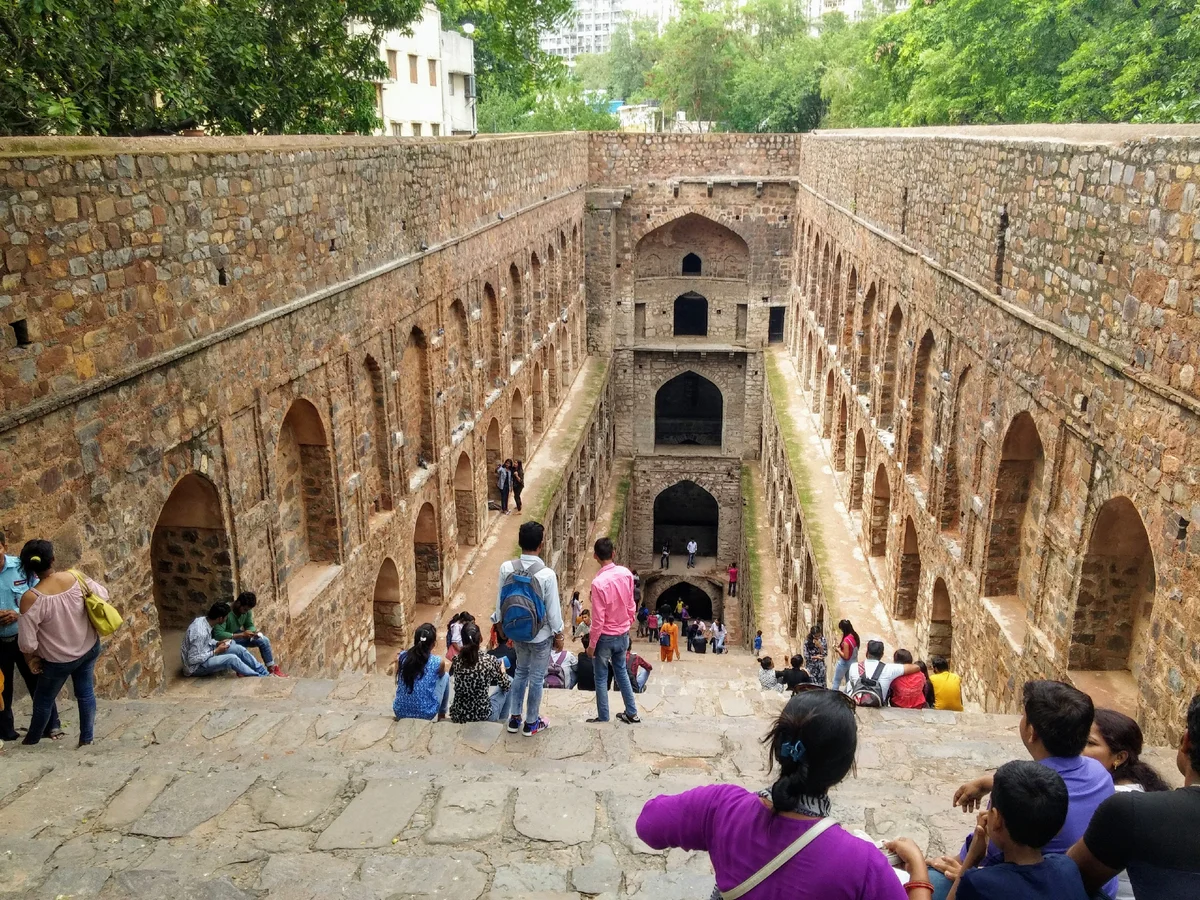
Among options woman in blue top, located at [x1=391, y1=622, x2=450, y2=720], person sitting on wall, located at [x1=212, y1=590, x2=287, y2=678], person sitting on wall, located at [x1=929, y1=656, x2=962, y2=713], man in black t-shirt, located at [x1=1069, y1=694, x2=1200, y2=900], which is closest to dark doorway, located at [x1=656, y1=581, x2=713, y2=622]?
person sitting on wall, located at [x1=929, y1=656, x2=962, y2=713]

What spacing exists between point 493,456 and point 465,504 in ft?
7.42

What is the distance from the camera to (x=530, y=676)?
6.27 meters

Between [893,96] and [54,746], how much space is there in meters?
29.1

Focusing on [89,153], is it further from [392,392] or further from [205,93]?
[205,93]

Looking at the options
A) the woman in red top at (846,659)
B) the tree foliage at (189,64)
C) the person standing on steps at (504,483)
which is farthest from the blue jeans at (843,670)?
the tree foliage at (189,64)

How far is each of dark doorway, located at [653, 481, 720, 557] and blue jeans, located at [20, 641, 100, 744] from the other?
993 inches

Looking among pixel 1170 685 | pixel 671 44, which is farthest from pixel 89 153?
pixel 671 44

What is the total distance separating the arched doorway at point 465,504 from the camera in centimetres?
1537

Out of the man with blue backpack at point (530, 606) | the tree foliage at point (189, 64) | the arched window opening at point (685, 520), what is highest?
the tree foliage at point (189, 64)

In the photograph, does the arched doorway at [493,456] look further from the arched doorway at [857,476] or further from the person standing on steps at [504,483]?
the arched doorway at [857,476]

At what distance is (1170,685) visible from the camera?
6367mm

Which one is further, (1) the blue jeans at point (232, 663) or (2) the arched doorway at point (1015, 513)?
(2) the arched doorway at point (1015, 513)

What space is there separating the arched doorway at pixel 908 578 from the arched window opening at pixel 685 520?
1763 cm

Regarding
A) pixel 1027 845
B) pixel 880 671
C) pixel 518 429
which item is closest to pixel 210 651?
pixel 880 671
